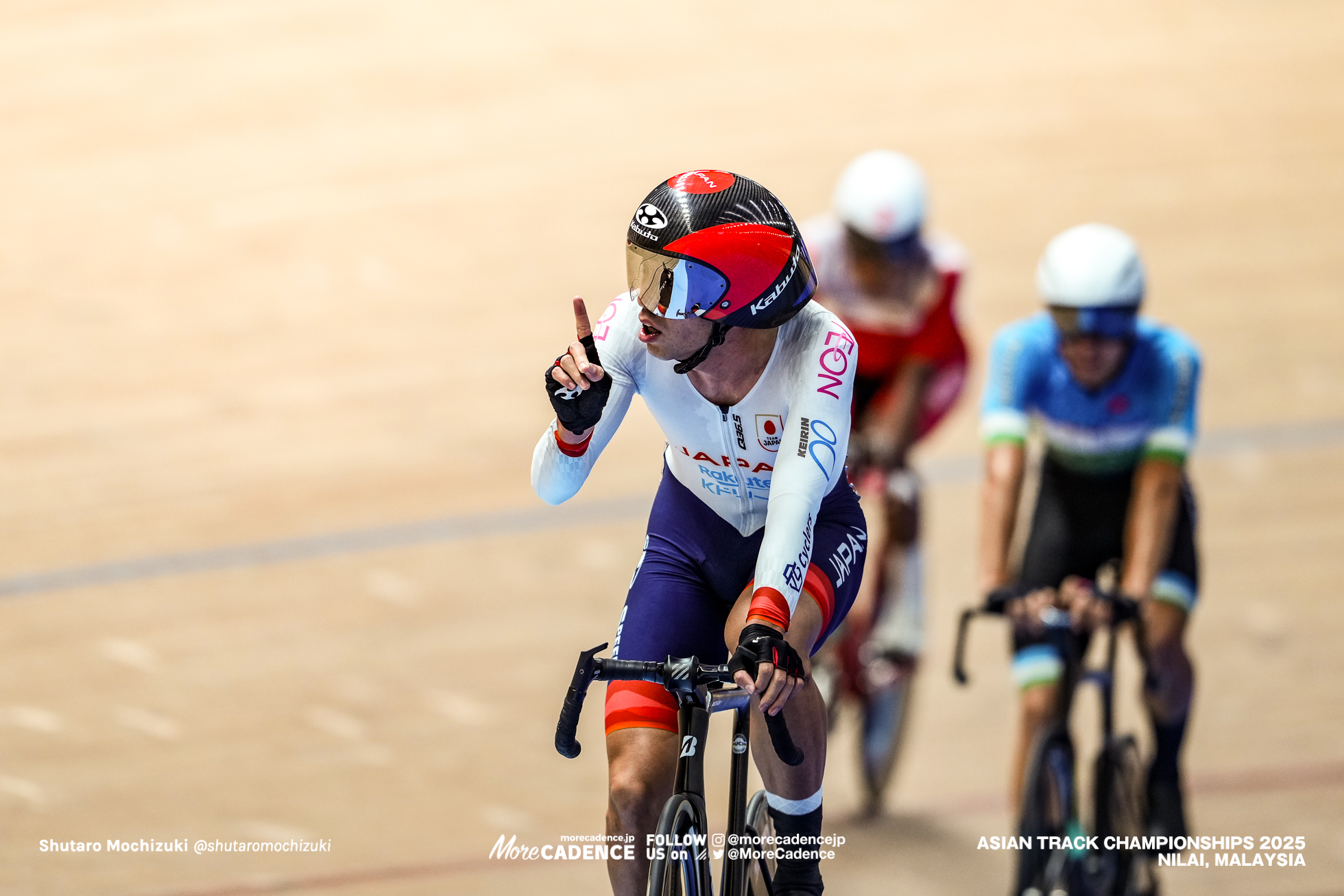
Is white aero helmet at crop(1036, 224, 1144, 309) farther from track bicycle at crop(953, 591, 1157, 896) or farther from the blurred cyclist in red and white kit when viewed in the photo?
the blurred cyclist in red and white kit

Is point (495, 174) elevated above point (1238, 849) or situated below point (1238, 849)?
above

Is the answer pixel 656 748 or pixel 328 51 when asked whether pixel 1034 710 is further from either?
pixel 328 51

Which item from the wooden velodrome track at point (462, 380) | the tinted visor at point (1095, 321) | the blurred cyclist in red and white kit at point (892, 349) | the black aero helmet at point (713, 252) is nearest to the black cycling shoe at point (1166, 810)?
the wooden velodrome track at point (462, 380)

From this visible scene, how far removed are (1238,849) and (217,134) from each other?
6001 mm

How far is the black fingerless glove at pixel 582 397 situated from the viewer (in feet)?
8.00

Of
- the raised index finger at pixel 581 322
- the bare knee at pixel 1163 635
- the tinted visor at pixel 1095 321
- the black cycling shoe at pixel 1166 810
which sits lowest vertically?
the black cycling shoe at pixel 1166 810

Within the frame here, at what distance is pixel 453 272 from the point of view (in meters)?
7.32

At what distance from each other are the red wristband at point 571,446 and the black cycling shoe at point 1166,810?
221 centimetres

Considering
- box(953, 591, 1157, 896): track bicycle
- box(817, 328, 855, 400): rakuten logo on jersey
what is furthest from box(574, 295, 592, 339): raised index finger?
box(953, 591, 1157, 896): track bicycle

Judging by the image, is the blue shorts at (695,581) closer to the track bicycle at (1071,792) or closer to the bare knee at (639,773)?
the bare knee at (639,773)

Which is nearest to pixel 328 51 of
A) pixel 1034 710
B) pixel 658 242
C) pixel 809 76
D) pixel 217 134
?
pixel 217 134

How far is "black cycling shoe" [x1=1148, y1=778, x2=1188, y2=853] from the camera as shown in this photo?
4055mm

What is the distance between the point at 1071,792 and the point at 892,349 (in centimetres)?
143

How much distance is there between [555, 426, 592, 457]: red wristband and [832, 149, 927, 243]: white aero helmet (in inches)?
86.2
